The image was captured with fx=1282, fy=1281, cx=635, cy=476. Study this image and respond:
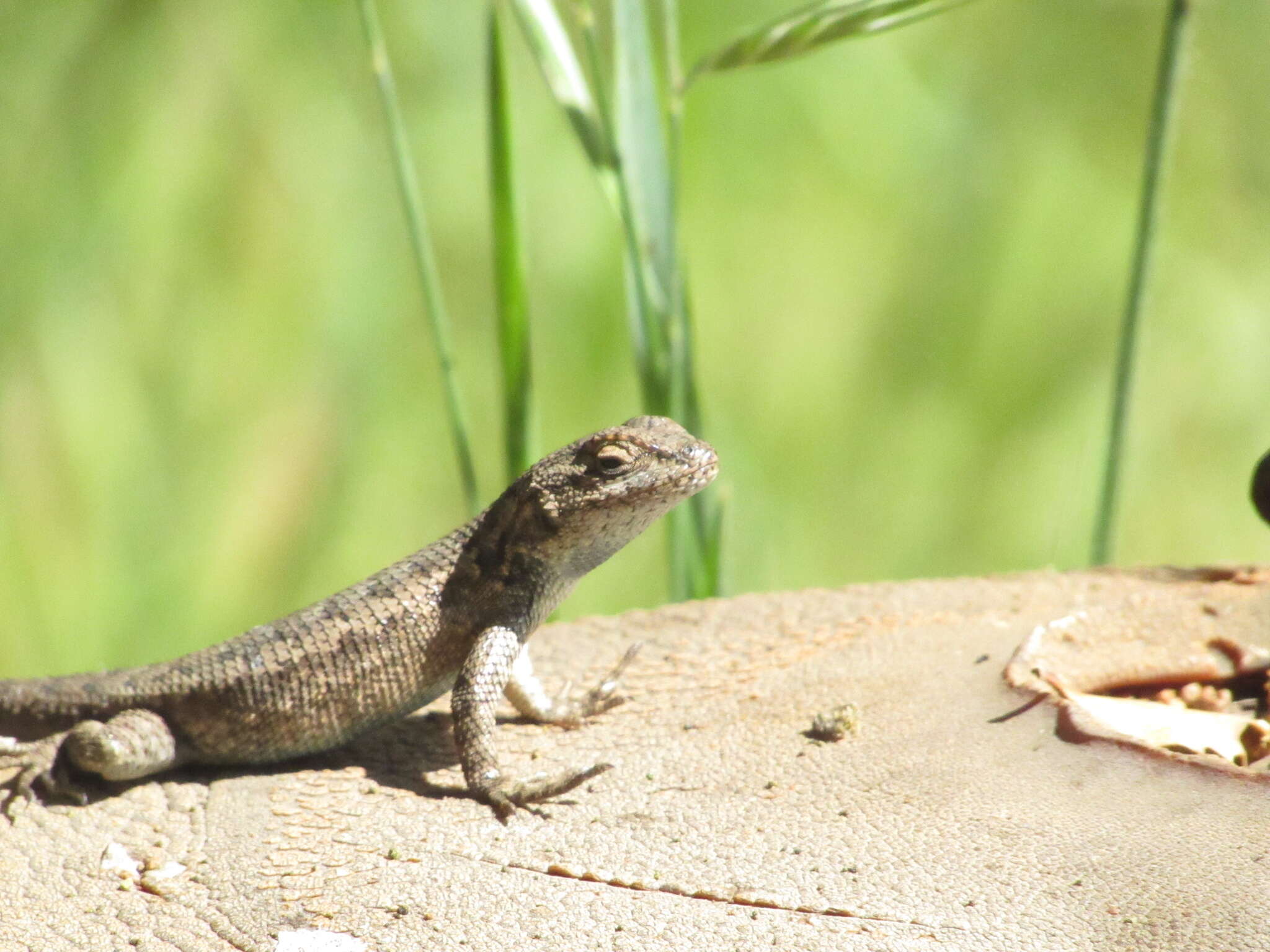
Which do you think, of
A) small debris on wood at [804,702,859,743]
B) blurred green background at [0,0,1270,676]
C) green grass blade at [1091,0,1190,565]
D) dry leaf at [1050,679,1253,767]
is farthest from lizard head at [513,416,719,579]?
blurred green background at [0,0,1270,676]

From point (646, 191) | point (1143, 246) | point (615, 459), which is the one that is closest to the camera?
point (615, 459)

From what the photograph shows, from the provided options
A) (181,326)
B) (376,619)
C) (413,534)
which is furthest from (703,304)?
(376,619)

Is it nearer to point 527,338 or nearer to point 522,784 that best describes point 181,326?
point 527,338

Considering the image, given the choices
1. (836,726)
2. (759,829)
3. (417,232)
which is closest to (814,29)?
(417,232)

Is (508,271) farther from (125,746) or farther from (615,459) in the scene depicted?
(125,746)

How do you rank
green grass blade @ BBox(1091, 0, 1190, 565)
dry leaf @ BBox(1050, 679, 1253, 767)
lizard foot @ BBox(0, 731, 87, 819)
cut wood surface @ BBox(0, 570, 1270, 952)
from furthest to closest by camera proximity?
1. green grass blade @ BBox(1091, 0, 1190, 565)
2. lizard foot @ BBox(0, 731, 87, 819)
3. dry leaf @ BBox(1050, 679, 1253, 767)
4. cut wood surface @ BBox(0, 570, 1270, 952)

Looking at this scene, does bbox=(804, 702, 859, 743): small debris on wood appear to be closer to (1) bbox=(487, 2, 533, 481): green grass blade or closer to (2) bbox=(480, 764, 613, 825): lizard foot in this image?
(2) bbox=(480, 764, 613, 825): lizard foot

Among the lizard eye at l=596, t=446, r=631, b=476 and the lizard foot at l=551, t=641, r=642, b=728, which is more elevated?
the lizard eye at l=596, t=446, r=631, b=476
